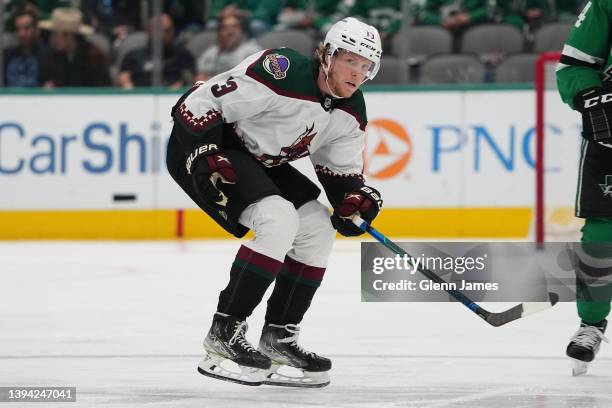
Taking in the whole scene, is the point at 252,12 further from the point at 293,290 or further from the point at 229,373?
the point at 229,373

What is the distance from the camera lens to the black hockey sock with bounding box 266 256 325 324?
3393 millimetres

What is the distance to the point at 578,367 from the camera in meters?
3.43

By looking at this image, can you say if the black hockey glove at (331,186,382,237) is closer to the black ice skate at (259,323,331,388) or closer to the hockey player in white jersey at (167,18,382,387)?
the hockey player in white jersey at (167,18,382,387)

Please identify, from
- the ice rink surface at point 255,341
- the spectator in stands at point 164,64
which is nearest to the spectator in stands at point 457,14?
the spectator in stands at point 164,64

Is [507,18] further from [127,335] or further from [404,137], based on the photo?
[127,335]

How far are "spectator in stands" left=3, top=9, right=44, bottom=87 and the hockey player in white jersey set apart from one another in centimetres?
458

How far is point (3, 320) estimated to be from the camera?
4473 millimetres

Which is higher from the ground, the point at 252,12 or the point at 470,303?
the point at 252,12

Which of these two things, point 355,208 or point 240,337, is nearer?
point 240,337

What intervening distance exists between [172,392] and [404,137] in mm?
4767

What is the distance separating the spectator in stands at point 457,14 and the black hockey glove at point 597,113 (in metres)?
4.70

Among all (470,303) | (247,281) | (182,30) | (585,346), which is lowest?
(585,346)

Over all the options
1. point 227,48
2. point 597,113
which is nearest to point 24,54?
point 227,48

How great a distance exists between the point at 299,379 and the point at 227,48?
4.78m
